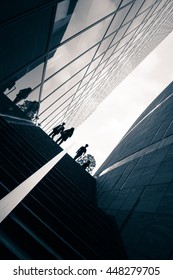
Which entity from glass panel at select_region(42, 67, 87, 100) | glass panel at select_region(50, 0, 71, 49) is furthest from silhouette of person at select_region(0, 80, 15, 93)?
glass panel at select_region(42, 67, 87, 100)

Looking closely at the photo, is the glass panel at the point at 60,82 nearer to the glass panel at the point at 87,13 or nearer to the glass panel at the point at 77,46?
the glass panel at the point at 77,46

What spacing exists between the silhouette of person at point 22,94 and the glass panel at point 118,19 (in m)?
4.43

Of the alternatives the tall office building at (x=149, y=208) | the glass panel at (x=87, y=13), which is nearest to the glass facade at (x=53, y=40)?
the glass panel at (x=87, y=13)

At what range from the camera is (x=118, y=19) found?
10359 millimetres

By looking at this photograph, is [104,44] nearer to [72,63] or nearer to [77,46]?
[72,63]

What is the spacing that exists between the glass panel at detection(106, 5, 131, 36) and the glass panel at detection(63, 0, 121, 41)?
3.90 feet

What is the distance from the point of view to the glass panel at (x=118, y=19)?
9988 mm

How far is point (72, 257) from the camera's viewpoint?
367 centimetres

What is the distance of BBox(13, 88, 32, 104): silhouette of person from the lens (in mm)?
7918

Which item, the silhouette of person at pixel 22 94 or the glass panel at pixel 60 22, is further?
the silhouette of person at pixel 22 94

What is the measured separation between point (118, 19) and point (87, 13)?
318 cm

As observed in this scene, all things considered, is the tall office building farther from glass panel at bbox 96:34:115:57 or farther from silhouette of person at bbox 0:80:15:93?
glass panel at bbox 96:34:115:57

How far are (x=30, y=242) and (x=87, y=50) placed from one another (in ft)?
28.1
